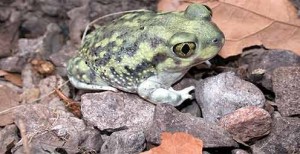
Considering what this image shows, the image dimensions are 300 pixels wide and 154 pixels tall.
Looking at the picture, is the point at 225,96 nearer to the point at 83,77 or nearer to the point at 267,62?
the point at 267,62

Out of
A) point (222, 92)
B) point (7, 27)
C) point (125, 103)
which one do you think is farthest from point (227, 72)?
point (7, 27)

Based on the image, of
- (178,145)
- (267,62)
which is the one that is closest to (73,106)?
(178,145)

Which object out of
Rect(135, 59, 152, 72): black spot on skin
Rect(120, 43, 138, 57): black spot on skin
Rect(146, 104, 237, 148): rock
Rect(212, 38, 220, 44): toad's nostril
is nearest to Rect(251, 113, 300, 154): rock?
Rect(146, 104, 237, 148): rock

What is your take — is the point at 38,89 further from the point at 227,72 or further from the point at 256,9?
the point at 256,9

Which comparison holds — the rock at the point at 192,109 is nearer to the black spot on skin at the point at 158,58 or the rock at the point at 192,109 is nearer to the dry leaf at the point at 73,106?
the black spot on skin at the point at 158,58

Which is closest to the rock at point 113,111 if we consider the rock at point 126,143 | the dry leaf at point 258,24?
the rock at point 126,143

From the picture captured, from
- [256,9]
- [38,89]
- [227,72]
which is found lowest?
[38,89]
